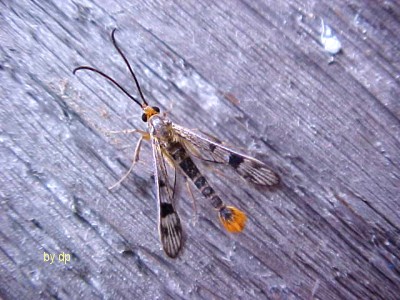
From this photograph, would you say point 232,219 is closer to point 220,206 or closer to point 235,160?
point 220,206

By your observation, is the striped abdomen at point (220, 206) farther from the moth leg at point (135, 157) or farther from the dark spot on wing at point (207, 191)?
the moth leg at point (135, 157)

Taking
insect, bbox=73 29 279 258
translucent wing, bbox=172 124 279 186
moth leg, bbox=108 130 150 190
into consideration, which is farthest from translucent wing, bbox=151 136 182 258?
translucent wing, bbox=172 124 279 186

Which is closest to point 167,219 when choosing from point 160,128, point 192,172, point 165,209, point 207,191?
point 165,209

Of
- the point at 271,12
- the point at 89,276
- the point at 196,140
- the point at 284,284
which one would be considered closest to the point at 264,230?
the point at 284,284

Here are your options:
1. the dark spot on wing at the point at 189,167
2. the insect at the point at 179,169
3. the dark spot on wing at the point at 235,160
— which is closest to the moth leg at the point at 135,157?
the insect at the point at 179,169

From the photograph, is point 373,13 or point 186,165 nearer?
point 373,13

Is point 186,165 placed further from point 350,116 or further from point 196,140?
point 350,116
